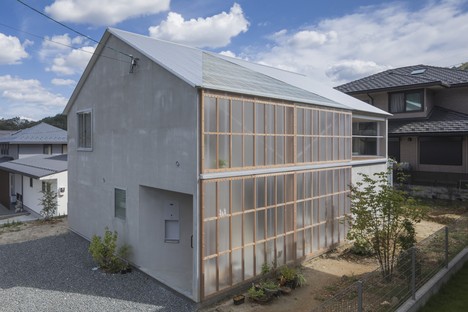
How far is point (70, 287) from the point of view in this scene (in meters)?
8.34

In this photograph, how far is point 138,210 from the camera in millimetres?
9172

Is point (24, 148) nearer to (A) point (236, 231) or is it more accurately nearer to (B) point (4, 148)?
(B) point (4, 148)

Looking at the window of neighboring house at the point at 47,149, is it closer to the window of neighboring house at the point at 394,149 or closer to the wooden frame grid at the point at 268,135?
the wooden frame grid at the point at 268,135

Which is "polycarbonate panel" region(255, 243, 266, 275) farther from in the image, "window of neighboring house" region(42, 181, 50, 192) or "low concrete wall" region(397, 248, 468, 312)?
"window of neighboring house" region(42, 181, 50, 192)

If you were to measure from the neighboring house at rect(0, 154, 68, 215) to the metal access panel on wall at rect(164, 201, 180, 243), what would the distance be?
8.89 meters

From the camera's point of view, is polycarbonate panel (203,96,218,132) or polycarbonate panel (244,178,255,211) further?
polycarbonate panel (244,178,255,211)

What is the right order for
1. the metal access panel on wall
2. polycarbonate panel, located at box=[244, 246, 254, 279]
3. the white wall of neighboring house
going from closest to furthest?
polycarbonate panel, located at box=[244, 246, 254, 279] → the metal access panel on wall → the white wall of neighboring house

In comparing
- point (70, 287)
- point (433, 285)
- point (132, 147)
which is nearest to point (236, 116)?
point (132, 147)

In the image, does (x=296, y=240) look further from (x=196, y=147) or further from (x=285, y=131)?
(x=196, y=147)

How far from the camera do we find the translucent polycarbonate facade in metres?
7.41

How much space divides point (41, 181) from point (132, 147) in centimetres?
1016

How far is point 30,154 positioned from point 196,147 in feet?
76.9

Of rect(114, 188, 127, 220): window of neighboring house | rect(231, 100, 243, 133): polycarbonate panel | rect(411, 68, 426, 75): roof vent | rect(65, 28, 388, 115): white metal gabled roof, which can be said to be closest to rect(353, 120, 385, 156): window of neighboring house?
rect(411, 68, 426, 75): roof vent

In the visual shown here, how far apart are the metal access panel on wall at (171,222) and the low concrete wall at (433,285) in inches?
231
